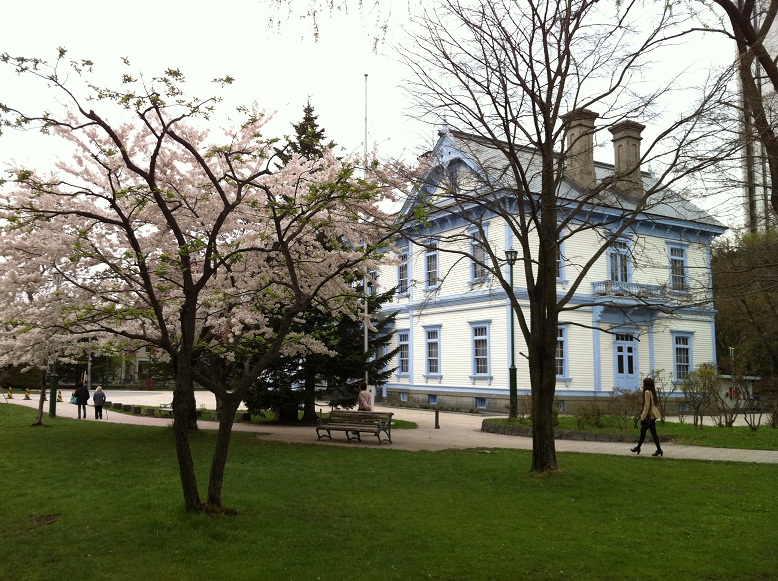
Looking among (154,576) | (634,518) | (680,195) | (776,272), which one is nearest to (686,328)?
(776,272)

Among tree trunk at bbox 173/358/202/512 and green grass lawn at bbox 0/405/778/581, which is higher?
tree trunk at bbox 173/358/202/512

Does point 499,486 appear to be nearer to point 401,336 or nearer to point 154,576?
point 154,576

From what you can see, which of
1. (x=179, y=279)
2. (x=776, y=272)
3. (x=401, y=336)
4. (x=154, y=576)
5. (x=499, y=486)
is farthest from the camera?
(x=401, y=336)

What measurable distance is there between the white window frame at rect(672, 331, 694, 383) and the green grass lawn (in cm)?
2154

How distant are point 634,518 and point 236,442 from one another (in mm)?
10652

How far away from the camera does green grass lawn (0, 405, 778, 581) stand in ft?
21.5

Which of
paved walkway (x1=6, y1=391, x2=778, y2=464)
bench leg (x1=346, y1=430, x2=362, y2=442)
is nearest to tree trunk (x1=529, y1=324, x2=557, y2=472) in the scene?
paved walkway (x1=6, y1=391, x2=778, y2=464)

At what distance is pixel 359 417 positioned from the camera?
1847cm

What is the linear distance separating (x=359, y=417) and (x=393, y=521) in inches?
400

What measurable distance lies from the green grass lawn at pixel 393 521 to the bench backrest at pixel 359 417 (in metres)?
4.43

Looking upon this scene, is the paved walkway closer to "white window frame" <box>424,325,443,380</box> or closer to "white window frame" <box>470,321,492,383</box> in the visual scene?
"white window frame" <box>470,321,492,383</box>

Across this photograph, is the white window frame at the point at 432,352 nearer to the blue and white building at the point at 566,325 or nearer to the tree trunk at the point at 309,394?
the blue and white building at the point at 566,325

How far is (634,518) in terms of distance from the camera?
868 cm

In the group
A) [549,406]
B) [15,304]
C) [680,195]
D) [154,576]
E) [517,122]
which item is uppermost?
[517,122]
